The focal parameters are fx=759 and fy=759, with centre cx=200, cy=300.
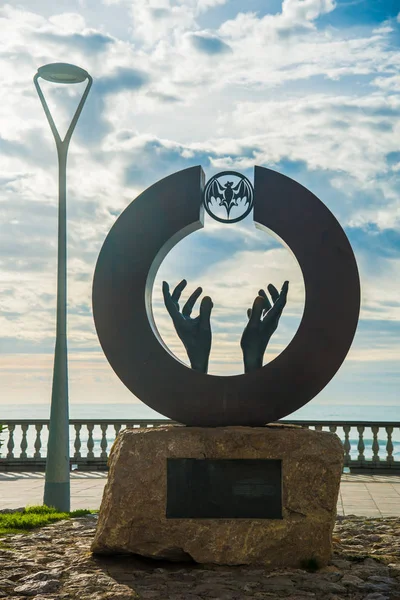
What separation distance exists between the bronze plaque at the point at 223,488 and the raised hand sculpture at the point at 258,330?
1.13m

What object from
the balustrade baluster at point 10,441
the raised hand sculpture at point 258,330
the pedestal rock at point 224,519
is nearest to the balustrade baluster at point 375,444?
the balustrade baluster at point 10,441

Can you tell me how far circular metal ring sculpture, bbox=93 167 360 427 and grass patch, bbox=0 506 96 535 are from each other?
237 cm

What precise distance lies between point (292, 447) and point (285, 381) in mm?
768

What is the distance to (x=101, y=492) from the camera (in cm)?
1257

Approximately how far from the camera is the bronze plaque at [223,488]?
283 inches

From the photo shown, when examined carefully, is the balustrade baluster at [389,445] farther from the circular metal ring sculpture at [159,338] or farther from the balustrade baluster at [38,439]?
the circular metal ring sculpture at [159,338]

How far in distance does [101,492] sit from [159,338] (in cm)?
540

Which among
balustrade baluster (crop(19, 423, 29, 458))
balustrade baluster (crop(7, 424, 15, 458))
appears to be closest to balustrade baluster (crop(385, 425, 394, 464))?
balustrade baluster (crop(19, 423, 29, 458))

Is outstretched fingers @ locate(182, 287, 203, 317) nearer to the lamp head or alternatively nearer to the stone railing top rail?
the lamp head

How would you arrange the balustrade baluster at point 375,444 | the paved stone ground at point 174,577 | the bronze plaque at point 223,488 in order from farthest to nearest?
the balustrade baluster at point 375,444, the bronze plaque at point 223,488, the paved stone ground at point 174,577

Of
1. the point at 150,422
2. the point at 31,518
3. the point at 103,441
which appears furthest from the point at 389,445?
the point at 31,518

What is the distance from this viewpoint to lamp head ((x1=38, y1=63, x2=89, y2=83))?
10883 mm

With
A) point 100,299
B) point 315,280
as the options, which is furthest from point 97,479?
point 315,280

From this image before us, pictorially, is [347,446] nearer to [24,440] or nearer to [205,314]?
[24,440]
